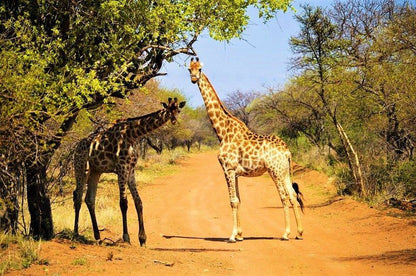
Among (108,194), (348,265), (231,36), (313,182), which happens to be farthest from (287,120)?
(348,265)

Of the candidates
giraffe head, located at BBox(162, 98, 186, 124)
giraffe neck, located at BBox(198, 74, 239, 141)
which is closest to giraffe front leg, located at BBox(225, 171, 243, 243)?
giraffe neck, located at BBox(198, 74, 239, 141)

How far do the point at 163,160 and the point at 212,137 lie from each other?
154 feet

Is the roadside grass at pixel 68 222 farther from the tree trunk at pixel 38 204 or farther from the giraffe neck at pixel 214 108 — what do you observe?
the giraffe neck at pixel 214 108

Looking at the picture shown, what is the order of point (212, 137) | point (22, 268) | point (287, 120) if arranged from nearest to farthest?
point (22, 268) < point (287, 120) < point (212, 137)

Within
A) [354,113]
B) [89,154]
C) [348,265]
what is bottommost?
[348,265]

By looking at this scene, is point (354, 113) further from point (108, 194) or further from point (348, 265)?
point (348, 265)

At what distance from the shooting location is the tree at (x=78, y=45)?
8844mm

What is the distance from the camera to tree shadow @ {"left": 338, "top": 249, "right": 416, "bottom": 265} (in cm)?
958

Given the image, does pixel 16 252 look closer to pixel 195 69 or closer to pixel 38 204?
pixel 38 204

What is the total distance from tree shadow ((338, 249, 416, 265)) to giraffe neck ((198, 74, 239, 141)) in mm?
4577

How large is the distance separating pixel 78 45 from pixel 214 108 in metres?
4.26

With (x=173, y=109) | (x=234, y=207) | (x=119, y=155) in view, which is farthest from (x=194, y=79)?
(x=234, y=207)

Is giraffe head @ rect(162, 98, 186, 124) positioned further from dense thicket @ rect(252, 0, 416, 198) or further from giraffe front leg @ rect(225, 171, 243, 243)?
dense thicket @ rect(252, 0, 416, 198)

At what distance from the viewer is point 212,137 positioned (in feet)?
286
